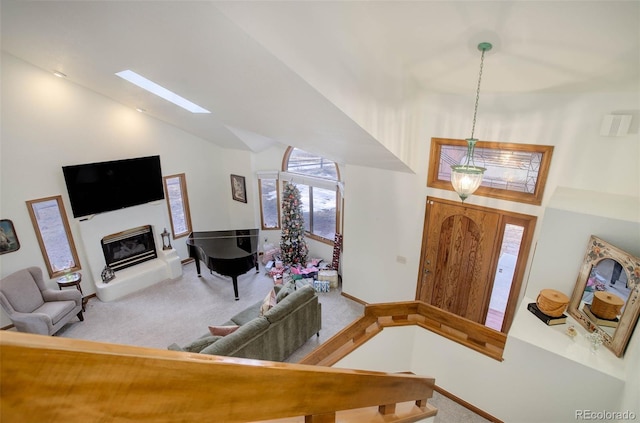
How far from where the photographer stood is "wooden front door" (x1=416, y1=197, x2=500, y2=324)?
450 centimetres

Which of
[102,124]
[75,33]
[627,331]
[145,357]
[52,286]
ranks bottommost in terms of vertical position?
[52,286]

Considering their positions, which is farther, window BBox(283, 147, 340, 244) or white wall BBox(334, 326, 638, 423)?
window BBox(283, 147, 340, 244)

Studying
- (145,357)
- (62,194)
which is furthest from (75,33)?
(145,357)

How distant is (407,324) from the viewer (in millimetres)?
3834

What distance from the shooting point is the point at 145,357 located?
48 centimetres

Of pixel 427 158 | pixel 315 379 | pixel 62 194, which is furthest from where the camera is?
pixel 62 194

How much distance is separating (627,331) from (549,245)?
3.12 feet

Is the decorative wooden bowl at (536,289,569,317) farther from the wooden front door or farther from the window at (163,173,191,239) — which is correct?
the window at (163,173,191,239)

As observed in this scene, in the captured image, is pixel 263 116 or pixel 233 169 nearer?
pixel 263 116

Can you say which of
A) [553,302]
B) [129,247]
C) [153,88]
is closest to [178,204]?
[129,247]

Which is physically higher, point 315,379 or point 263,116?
point 263,116

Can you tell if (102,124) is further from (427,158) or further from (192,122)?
(427,158)

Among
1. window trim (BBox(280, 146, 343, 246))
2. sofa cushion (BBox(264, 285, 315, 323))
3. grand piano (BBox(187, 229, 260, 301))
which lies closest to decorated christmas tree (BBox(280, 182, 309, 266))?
window trim (BBox(280, 146, 343, 246))

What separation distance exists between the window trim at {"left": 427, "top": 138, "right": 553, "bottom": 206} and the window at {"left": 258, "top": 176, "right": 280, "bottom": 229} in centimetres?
399
